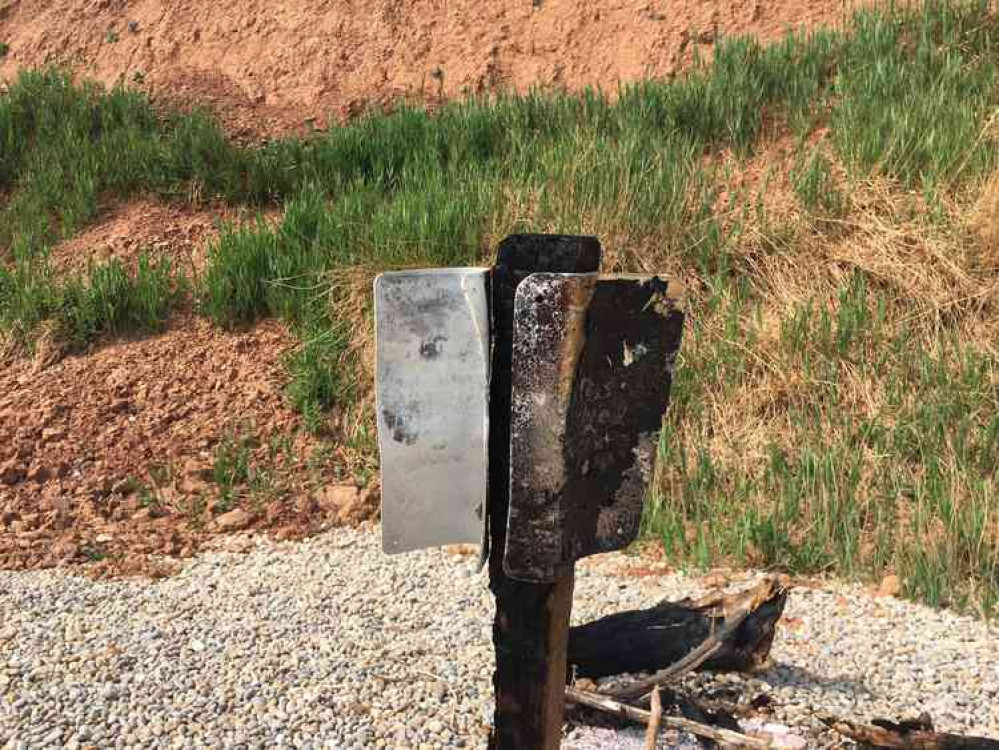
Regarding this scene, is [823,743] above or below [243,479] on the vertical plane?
above

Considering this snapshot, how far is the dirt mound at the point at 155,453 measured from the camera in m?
4.85

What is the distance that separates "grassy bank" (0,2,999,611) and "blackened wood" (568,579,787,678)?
3.36ft

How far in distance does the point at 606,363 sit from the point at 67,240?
20.7ft

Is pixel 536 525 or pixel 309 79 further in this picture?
pixel 309 79

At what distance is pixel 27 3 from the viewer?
32.2 ft

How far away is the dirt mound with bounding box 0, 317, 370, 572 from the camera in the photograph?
4848 millimetres

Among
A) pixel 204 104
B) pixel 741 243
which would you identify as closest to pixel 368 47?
pixel 204 104

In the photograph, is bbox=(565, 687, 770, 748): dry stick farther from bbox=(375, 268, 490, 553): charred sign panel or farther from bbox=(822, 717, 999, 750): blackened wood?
bbox=(375, 268, 490, 553): charred sign panel

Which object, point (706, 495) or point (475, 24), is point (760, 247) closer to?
point (706, 495)

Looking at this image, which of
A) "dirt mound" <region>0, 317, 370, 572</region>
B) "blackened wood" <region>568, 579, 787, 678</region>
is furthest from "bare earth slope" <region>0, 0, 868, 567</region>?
"blackened wood" <region>568, 579, 787, 678</region>

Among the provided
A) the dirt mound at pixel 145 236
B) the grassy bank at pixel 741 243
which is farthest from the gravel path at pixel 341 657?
the dirt mound at pixel 145 236

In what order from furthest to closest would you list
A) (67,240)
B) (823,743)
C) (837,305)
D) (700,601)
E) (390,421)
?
(67,240) → (837,305) → (700,601) → (823,743) → (390,421)

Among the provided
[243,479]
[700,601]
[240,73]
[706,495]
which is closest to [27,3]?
[240,73]

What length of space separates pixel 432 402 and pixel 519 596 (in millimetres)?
420
